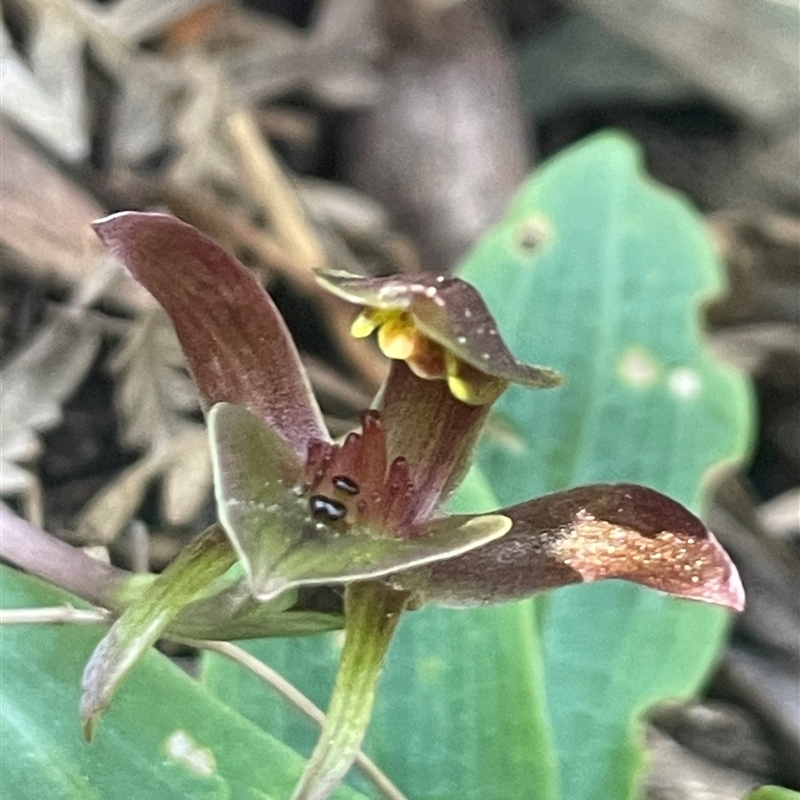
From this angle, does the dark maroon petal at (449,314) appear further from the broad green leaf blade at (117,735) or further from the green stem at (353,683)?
the broad green leaf blade at (117,735)

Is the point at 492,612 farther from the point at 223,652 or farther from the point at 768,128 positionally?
the point at 768,128

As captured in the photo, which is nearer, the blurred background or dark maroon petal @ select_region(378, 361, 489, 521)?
dark maroon petal @ select_region(378, 361, 489, 521)

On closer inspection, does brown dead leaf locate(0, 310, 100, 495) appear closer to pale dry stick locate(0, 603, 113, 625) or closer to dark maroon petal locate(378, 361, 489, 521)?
pale dry stick locate(0, 603, 113, 625)

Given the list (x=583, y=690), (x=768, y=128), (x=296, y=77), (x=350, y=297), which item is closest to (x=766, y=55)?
(x=768, y=128)

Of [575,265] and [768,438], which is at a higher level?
[575,265]

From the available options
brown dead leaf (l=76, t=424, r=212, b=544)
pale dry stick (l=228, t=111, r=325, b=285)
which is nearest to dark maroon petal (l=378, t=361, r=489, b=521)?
brown dead leaf (l=76, t=424, r=212, b=544)

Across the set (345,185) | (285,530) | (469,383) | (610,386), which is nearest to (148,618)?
(285,530)

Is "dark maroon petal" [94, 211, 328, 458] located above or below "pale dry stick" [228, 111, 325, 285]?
above
